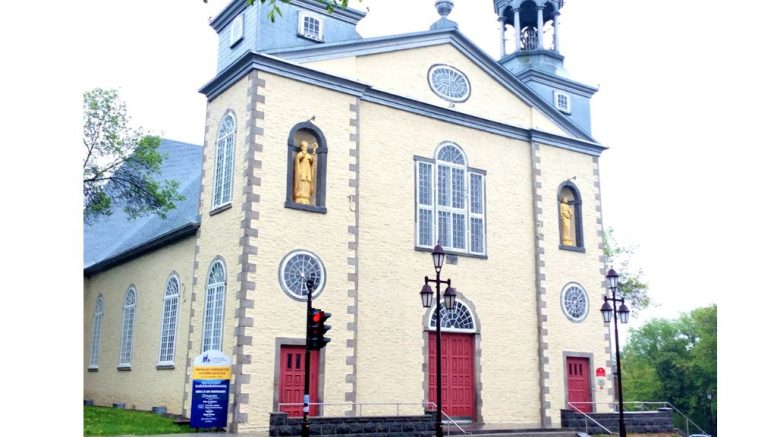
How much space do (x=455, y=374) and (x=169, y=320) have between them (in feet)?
30.3

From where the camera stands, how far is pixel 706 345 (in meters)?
49.3

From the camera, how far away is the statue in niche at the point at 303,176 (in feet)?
67.8

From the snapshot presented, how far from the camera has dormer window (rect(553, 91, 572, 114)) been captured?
1134 inches

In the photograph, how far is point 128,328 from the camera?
90.7 ft

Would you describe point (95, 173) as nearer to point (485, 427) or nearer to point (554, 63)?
point (485, 427)

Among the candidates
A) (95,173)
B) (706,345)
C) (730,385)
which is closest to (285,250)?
(95,173)

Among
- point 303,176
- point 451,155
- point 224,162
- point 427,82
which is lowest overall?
point 303,176

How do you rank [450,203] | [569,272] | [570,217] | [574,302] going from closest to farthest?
[450,203] → [574,302] → [569,272] → [570,217]

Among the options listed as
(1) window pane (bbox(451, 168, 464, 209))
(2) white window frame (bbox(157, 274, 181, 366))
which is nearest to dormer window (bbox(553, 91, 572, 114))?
(1) window pane (bbox(451, 168, 464, 209))

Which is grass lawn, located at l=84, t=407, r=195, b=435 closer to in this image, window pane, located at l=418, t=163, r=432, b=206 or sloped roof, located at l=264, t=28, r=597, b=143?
window pane, located at l=418, t=163, r=432, b=206

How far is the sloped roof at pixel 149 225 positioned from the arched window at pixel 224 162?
2245 millimetres

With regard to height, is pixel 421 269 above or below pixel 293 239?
below

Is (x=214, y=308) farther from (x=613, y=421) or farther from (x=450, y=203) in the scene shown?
(x=613, y=421)

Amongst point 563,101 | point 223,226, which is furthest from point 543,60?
point 223,226
